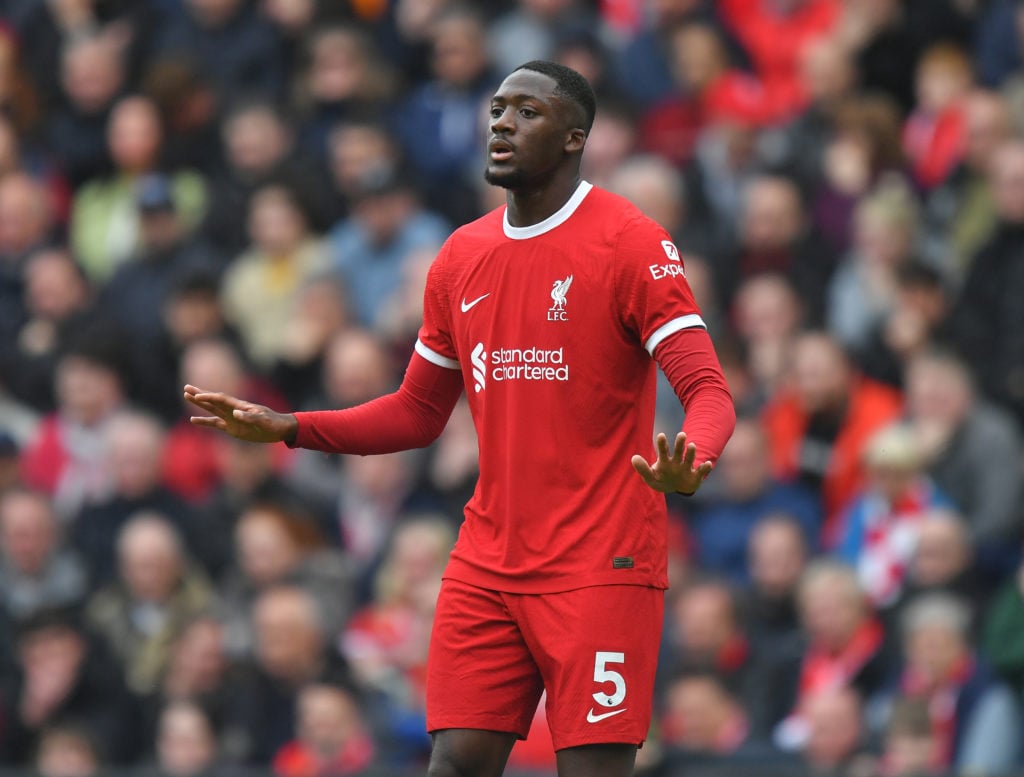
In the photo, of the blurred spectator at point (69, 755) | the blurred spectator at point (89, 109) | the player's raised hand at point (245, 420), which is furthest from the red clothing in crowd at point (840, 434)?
the blurred spectator at point (89, 109)

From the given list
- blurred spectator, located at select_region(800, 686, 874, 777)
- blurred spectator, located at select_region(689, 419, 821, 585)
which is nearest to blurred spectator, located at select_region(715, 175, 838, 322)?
blurred spectator, located at select_region(689, 419, 821, 585)

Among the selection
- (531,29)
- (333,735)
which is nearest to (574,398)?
(333,735)

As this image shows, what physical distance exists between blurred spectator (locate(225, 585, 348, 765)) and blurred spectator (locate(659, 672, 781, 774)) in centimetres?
164

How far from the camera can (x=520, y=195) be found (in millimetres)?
6102

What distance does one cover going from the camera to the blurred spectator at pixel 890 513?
32.4 ft

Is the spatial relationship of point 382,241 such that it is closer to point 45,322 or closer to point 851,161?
point 45,322

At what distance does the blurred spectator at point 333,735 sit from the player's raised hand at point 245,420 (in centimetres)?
389

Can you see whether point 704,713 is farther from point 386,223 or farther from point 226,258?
point 226,258

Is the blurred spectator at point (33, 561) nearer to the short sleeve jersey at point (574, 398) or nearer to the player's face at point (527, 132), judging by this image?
the short sleeve jersey at point (574, 398)

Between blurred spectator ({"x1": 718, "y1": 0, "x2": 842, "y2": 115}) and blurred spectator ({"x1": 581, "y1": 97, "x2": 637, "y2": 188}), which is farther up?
blurred spectator ({"x1": 718, "y1": 0, "x2": 842, "y2": 115})

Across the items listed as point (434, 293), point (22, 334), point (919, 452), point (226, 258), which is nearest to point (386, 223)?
point (226, 258)

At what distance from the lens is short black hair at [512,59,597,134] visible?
6062 mm

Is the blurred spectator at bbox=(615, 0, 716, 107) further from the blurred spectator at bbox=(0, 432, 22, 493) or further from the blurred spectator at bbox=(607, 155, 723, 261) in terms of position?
the blurred spectator at bbox=(0, 432, 22, 493)

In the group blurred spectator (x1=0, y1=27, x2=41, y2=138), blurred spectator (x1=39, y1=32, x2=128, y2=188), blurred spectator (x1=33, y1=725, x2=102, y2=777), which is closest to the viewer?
blurred spectator (x1=33, y1=725, x2=102, y2=777)
